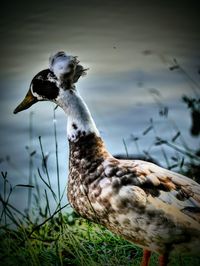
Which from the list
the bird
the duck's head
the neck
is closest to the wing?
the bird

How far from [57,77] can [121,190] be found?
0.56m

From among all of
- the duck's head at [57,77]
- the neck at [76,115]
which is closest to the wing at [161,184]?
the neck at [76,115]

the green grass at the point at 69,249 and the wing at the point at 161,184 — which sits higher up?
the wing at the point at 161,184

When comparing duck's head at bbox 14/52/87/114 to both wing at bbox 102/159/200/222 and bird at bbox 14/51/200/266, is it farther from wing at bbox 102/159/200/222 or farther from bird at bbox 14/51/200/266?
wing at bbox 102/159/200/222

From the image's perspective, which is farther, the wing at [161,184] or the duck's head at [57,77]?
the duck's head at [57,77]

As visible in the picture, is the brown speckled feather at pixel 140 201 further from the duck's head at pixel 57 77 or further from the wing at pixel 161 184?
the duck's head at pixel 57 77

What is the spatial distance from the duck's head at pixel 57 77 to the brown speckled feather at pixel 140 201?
0.33m

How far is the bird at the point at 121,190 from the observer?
2.50 metres

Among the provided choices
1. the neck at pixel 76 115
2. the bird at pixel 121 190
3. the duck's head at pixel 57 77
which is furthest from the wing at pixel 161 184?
the duck's head at pixel 57 77

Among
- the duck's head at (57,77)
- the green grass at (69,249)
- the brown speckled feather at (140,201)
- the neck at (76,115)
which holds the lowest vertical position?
the green grass at (69,249)

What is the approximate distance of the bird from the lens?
2504mm

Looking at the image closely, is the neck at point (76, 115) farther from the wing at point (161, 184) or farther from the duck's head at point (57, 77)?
the wing at point (161, 184)

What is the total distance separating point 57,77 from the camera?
2.76 m

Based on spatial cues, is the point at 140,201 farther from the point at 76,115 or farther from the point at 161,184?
the point at 76,115
